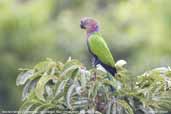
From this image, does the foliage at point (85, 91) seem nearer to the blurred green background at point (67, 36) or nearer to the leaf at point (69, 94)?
the leaf at point (69, 94)

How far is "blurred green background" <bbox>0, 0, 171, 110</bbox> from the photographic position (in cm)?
471

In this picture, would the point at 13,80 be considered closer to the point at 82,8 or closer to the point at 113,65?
the point at 82,8

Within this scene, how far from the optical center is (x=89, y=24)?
1.96m

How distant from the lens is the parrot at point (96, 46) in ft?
5.83

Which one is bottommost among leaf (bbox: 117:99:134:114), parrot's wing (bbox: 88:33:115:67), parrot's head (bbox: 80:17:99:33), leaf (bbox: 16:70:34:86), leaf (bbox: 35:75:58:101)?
leaf (bbox: 117:99:134:114)

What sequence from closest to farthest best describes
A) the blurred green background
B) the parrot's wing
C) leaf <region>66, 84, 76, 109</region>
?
1. leaf <region>66, 84, 76, 109</region>
2. the parrot's wing
3. the blurred green background

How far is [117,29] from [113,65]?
378 centimetres

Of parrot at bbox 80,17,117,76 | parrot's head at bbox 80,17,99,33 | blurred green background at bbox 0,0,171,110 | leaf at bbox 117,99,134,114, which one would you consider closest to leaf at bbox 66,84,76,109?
leaf at bbox 117,99,134,114

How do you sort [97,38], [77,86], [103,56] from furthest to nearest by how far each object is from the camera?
[97,38] → [103,56] → [77,86]

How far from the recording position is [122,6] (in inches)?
225

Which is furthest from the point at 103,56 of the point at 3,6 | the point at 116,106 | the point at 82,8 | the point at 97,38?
the point at 82,8

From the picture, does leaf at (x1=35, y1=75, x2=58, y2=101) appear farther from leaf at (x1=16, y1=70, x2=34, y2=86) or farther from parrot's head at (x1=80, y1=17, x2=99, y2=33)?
parrot's head at (x1=80, y1=17, x2=99, y2=33)

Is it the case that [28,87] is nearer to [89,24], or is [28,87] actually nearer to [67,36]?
[89,24]

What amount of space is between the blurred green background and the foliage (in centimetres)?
293
